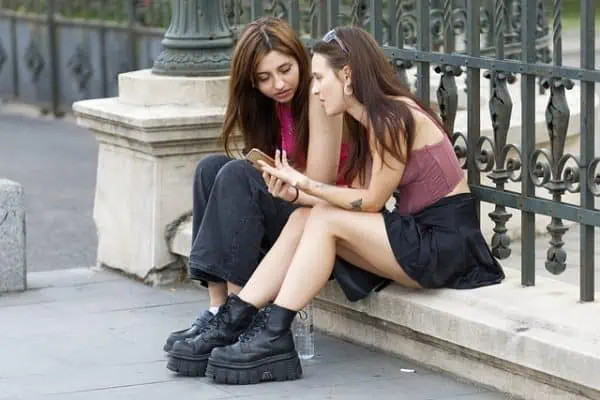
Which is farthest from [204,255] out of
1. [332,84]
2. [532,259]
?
[532,259]

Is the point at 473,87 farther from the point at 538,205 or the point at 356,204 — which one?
the point at 356,204

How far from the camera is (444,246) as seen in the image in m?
4.96

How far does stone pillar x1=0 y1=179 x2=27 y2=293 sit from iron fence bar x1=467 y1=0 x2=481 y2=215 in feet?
7.33

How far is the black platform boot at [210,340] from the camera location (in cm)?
510

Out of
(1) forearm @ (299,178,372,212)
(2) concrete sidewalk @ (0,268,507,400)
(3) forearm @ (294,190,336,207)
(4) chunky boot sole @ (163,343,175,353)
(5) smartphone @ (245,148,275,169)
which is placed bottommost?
(2) concrete sidewalk @ (0,268,507,400)

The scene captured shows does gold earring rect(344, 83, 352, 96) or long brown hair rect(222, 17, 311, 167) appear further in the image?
long brown hair rect(222, 17, 311, 167)

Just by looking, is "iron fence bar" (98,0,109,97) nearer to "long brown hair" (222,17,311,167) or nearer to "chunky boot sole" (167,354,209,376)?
"long brown hair" (222,17,311,167)

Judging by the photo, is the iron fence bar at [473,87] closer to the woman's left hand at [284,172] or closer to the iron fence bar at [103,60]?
the woman's left hand at [284,172]

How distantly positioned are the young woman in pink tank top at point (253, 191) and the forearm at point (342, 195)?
0.17m

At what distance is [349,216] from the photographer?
4984 millimetres

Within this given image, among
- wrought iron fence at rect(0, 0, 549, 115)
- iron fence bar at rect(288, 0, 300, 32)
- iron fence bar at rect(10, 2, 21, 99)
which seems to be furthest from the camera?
iron fence bar at rect(10, 2, 21, 99)

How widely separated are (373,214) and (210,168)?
79 cm

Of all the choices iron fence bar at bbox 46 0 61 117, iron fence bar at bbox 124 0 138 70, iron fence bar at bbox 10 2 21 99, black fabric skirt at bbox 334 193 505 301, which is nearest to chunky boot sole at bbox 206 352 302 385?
black fabric skirt at bbox 334 193 505 301

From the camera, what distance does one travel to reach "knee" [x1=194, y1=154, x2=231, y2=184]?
5.50 meters
